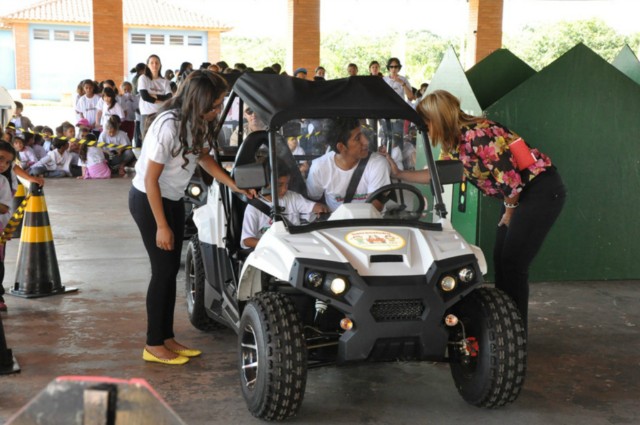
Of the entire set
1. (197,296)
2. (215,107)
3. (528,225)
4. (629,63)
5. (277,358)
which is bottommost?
(197,296)

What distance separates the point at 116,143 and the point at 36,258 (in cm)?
924

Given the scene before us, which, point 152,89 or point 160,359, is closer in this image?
point 160,359

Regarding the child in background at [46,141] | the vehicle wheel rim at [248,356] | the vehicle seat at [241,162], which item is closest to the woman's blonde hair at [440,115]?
the vehicle seat at [241,162]

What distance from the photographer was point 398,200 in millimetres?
4402

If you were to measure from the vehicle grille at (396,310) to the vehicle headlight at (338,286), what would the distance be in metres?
0.16

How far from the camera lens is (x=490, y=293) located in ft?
13.6

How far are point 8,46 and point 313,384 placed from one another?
37.3 m

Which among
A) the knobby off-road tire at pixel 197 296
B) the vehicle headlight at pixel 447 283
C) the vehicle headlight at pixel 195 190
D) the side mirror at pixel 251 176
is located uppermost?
the side mirror at pixel 251 176

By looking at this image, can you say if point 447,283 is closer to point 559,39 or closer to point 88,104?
point 88,104

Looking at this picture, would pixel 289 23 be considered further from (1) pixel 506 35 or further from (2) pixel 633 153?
(1) pixel 506 35

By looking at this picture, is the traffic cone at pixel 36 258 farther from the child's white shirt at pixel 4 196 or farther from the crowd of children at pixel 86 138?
the crowd of children at pixel 86 138

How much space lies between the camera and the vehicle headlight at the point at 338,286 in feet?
12.4

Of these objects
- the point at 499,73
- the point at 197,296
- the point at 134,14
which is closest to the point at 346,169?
the point at 197,296

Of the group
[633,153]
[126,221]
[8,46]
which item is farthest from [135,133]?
[8,46]
